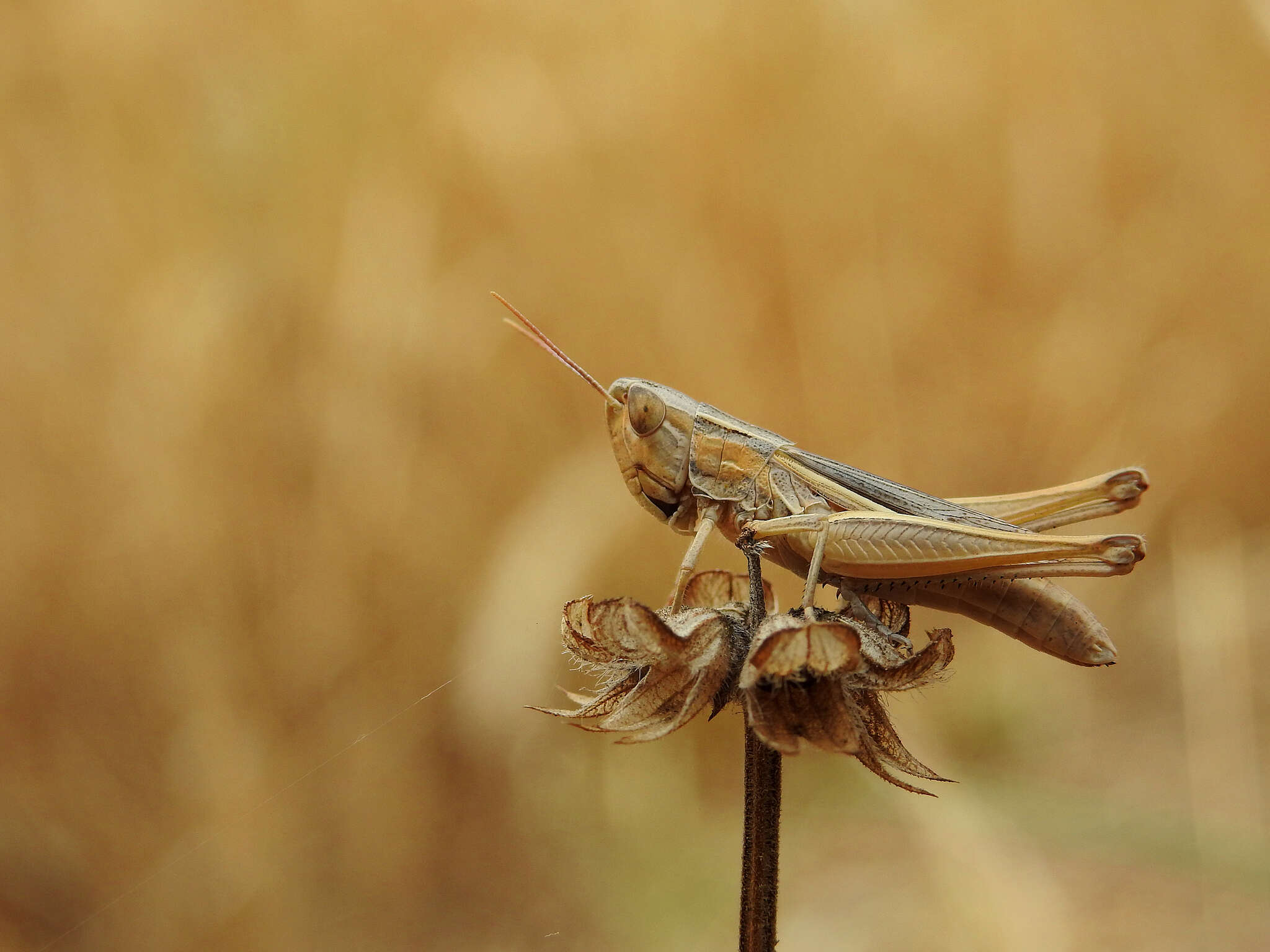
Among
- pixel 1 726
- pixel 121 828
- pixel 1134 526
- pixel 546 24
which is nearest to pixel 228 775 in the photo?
pixel 121 828

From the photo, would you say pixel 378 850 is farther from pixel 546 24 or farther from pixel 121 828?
pixel 546 24

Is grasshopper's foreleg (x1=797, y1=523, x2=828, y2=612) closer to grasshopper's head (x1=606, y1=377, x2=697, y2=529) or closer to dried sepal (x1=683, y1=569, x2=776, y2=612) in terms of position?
dried sepal (x1=683, y1=569, x2=776, y2=612)

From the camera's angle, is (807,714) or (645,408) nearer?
(807,714)

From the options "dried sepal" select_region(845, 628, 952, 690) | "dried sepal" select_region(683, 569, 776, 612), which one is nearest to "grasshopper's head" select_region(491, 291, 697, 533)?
"dried sepal" select_region(683, 569, 776, 612)

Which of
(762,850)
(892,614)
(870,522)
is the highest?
(870,522)

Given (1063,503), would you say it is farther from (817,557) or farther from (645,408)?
(645,408)

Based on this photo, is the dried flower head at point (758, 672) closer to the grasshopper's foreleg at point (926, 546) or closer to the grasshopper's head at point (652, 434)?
the grasshopper's foreleg at point (926, 546)

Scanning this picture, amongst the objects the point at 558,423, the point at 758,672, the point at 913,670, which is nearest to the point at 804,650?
the point at 758,672
